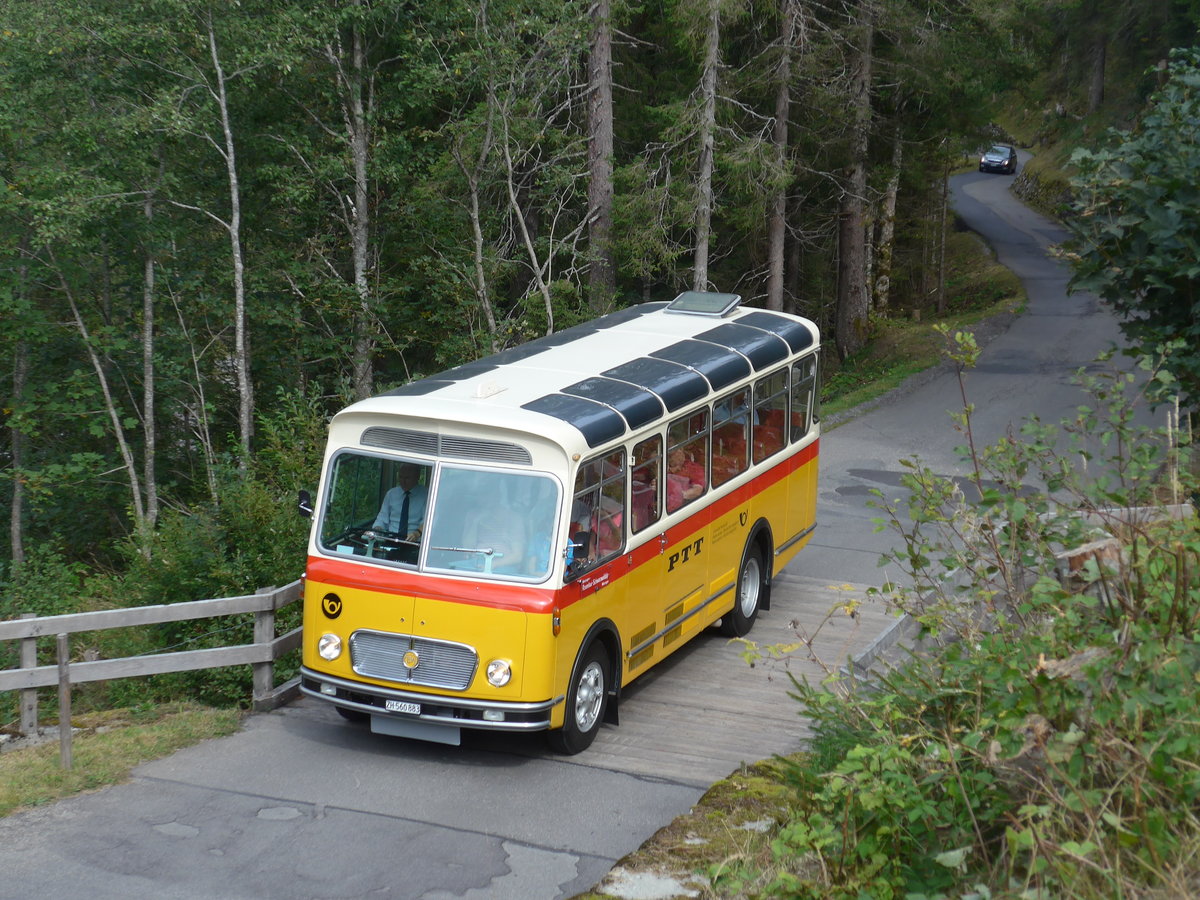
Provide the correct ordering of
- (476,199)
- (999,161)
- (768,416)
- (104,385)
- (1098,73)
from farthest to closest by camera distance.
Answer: (999,161) → (1098,73) → (476,199) → (104,385) → (768,416)

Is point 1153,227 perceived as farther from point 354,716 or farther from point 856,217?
point 856,217

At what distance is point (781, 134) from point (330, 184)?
10.3 meters

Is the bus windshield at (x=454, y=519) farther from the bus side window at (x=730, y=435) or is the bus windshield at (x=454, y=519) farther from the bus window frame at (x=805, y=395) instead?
the bus window frame at (x=805, y=395)

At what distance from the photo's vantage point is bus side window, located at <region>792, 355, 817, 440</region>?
46.9 ft

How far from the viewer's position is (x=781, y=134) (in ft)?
94.4

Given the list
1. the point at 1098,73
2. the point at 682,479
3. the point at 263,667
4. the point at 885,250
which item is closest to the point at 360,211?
the point at 682,479

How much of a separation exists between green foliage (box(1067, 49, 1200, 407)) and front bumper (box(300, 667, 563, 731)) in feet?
16.9

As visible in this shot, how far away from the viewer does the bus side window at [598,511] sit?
9625 mm

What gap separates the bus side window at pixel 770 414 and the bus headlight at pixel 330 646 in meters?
5.22

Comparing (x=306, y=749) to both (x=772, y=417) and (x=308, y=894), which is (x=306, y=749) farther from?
(x=772, y=417)

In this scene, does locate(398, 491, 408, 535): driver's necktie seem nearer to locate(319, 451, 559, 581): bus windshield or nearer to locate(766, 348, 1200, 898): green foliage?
locate(319, 451, 559, 581): bus windshield

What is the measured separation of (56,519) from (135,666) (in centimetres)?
1804

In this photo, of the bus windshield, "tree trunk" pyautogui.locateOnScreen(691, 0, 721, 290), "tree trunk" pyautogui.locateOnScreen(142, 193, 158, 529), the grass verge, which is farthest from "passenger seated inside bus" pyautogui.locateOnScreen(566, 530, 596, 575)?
"tree trunk" pyautogui.locateOnScreen(691, 0, 721, 290)

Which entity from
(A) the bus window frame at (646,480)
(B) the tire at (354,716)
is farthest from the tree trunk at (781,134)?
(B) the tire at (354,716)
